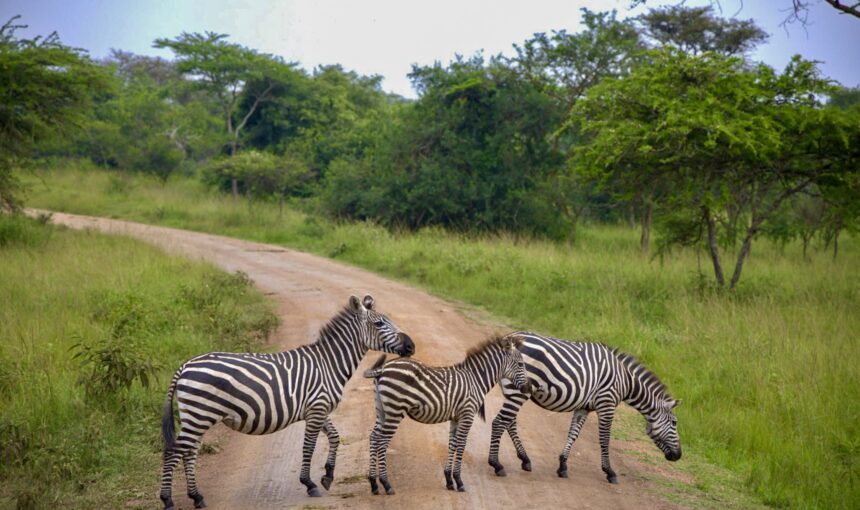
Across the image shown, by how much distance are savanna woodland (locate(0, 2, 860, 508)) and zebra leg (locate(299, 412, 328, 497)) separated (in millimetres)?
1397

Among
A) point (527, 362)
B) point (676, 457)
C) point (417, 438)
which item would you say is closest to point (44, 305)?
point (417, 438)

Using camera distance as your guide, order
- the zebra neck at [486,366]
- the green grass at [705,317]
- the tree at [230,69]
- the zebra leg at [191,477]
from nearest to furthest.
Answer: the zebra leg at [191,477] → the zebra neck at [486,366] → the green grass at [705,317] → the tree at [230,69]

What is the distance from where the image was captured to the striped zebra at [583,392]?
691cm

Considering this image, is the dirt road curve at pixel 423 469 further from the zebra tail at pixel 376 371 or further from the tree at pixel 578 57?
the tree at pixel 578 57

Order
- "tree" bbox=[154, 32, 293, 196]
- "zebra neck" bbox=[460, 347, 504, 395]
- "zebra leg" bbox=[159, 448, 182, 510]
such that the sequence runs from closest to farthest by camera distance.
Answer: "zebra leg" bbox=[159, 448, 182, 510] → "zebra neck" bbox=[460, 347, 504, 395] → "tree" bbox=[154, 32, 293, 196]

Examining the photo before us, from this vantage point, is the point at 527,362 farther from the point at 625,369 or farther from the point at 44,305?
the point at 44,305

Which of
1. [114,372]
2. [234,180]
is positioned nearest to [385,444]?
[114,372]

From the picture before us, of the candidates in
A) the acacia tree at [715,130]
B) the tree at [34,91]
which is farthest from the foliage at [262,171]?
the acacia tree at [715,130]

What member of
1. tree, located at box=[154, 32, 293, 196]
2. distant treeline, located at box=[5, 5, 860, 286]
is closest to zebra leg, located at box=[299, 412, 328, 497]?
distant treeline, located at box=[5, 5, 860, 286]

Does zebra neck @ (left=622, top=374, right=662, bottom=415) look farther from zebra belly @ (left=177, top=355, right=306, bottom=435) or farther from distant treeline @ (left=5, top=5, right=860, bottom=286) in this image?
distant treeline @ (left=5, top=5, right=860, bottom=286)

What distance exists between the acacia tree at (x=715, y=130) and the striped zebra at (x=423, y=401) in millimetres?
8939

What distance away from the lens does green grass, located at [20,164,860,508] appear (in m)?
7.91

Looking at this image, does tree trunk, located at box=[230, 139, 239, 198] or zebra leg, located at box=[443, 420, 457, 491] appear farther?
tree trunk, located at box=[230, 139, 239, 198]

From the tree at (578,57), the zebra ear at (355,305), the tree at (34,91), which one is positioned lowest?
the zebra ear at (355,305)
